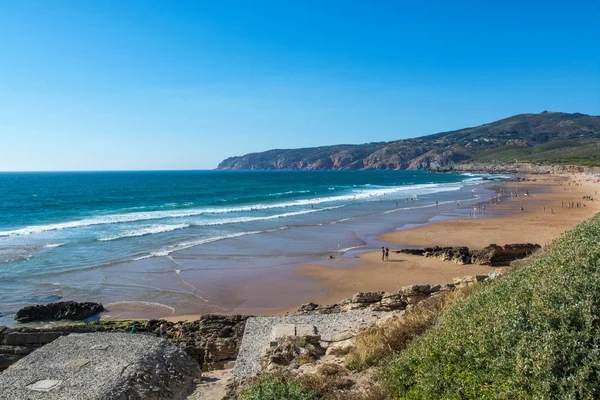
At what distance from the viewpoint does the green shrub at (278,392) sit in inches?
310

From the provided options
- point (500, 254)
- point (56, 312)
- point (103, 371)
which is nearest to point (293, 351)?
point (103, 371)

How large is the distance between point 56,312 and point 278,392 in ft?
46.1

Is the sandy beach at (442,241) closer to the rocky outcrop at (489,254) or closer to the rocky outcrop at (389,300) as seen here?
the rocky outcrop at (489,254)

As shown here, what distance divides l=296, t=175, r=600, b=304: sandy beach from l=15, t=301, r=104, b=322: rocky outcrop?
33.3 feet

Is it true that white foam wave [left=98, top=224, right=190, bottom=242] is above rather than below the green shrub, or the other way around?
below

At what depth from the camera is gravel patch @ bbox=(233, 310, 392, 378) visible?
38.1 ft

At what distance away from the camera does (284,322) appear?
14766 millimetres

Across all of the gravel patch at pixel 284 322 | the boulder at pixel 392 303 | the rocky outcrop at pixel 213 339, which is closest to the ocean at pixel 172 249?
the rocky outcrop at pixel 213 339

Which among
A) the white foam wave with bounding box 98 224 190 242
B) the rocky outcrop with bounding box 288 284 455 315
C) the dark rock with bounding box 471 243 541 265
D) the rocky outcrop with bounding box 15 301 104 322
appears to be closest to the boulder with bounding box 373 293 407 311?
the rocky outcrop with bounding box 288 284 455 315

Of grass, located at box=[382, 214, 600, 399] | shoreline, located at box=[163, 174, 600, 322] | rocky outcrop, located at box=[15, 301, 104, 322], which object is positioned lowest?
shoreline, located at box=[163, 174, 600, 322]

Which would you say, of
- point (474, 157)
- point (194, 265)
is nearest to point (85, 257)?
point (194, 265)

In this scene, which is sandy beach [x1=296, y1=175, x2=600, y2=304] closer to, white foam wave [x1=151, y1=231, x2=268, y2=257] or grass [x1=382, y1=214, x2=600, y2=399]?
white foam wave [x1=151, y1=231, x2=268, y2=257]

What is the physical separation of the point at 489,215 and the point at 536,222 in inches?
250

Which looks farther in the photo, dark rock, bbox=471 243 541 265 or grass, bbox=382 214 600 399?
dark rock, bbox=471 243 541 265
